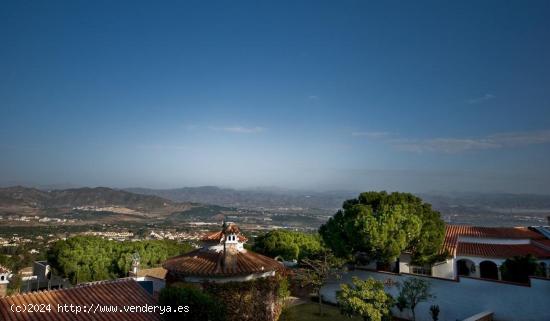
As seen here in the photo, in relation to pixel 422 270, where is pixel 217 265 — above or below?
above

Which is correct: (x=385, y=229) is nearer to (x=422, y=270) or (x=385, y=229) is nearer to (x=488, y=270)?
(x=422, y=270)

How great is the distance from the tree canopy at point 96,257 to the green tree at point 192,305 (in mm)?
23032

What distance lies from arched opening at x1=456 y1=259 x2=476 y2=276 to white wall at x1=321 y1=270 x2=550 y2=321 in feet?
24.4

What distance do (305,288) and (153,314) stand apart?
13.2 meters

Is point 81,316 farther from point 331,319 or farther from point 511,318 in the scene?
point 511,318

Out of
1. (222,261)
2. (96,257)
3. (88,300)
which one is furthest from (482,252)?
(96,257)

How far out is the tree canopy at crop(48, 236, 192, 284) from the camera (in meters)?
33.4

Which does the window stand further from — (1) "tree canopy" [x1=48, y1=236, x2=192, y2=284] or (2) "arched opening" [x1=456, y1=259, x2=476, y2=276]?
(1) "tree canopy" [x1=48, y1=236, x2=192, y2=284]

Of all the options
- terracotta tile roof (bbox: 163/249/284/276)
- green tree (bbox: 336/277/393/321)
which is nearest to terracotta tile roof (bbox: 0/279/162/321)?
terracotta tile roof (bbox: 163/249/284/276)

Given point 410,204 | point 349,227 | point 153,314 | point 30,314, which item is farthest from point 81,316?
point 410,204

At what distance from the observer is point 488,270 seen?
24.8 metres

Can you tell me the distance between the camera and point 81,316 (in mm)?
12367

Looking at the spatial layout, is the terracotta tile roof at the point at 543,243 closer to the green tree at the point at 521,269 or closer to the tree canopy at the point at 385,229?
the tree canopy at the point at 385,229

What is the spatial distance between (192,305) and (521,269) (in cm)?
1647
